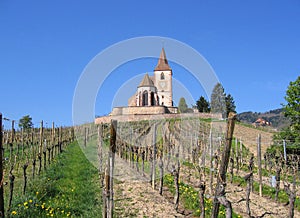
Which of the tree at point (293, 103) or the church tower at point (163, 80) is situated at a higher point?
the church tower at point (163, 80)

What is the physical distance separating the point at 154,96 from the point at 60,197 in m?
47.8

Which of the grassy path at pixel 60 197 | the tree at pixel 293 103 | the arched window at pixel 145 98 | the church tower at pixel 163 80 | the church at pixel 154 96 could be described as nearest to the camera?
the grassy path at pixel 60 197

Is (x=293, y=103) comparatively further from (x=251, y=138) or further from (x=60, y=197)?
(x=60, y=197)

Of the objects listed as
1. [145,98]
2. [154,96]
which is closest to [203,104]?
[154,96]

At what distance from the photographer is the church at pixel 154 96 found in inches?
1828

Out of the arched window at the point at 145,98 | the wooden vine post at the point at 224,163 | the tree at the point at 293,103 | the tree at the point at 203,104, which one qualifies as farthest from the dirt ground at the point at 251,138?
the wooden vine post at the point at 224,163

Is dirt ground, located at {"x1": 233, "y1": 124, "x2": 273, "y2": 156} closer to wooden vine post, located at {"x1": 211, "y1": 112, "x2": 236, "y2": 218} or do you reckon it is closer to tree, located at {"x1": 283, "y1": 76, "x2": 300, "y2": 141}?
tree, located at {"x1": 283, "y1": 76, "x2": 300, "y2": 141}

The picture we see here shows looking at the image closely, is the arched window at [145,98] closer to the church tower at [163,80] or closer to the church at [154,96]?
the church at [154,96]

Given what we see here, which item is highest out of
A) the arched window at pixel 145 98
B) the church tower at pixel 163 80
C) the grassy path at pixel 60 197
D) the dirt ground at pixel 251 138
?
the church tower at pixel 163 80

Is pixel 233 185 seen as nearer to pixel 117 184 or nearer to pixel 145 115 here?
pixel 117 184

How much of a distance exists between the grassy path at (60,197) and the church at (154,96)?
33666mm

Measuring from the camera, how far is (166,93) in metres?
61.2

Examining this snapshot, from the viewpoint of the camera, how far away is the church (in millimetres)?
46438

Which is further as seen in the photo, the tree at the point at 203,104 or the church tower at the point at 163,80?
the church tower at the point at 163,80
